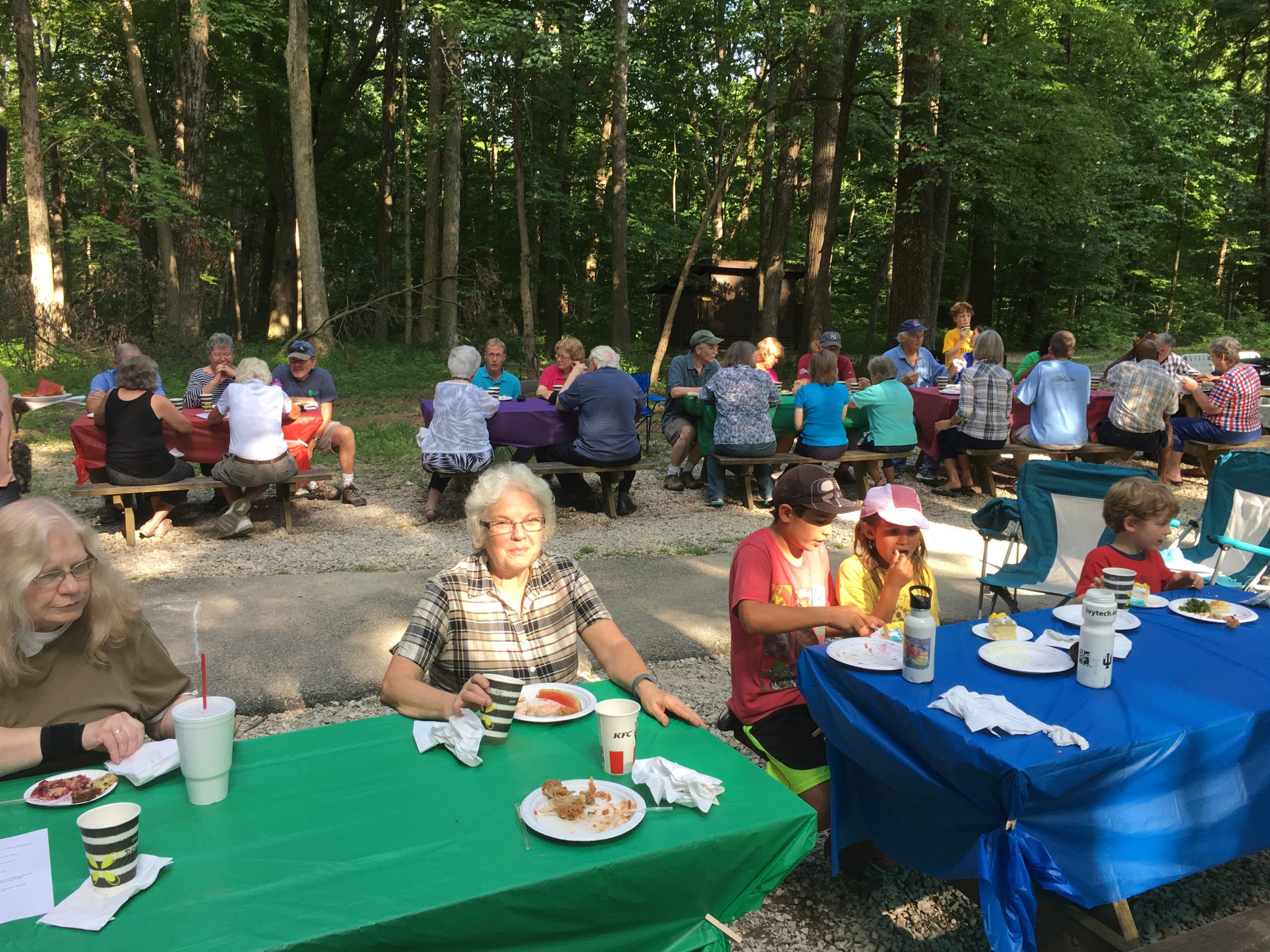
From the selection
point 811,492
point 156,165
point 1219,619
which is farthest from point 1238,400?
point 156,165

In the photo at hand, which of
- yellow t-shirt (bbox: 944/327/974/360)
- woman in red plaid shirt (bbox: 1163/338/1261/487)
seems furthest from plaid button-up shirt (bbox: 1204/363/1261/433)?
yellow t-shirt (bbox: 944/327/974/360)

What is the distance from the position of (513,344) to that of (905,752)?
78.2 ft

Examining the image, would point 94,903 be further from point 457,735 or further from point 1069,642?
point 1069,642

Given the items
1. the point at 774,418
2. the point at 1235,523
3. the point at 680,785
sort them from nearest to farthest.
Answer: the point at 680,785, the point at 1235,523, the point at 774,418

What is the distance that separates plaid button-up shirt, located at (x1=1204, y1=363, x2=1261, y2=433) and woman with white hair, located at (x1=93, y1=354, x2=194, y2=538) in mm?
9933

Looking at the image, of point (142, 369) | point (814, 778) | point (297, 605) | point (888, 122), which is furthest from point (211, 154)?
point (814, 778)

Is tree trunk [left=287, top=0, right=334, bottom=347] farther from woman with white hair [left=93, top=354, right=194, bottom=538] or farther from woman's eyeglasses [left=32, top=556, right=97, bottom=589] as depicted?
woman's eyeglasses [left=32, top=556, right=97, bottom=589]

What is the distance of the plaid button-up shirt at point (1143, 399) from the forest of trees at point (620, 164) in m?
5.03

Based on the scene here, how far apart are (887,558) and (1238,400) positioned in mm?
8143

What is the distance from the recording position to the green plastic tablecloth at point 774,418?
9047mm

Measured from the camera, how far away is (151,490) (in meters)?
7.27

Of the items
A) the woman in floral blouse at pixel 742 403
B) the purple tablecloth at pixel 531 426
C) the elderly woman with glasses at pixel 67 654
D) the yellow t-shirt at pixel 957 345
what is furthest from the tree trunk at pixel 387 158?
the elderly woman with glasses at pixel 67 654

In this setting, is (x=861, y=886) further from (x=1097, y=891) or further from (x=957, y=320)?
(x=957, y=320)

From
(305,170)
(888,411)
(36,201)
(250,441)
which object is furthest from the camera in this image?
(36,201)
